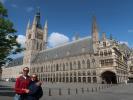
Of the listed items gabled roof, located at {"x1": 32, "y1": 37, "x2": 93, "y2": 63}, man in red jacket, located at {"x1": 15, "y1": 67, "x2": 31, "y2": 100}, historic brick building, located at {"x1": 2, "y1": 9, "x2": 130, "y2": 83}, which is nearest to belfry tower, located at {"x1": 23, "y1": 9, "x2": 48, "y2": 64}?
historic brick building, located at {"x1": 2, "y1": 9, "x2": 130, "y2": 83}

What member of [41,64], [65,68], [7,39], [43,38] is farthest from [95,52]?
[43,38]

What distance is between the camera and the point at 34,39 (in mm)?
96312

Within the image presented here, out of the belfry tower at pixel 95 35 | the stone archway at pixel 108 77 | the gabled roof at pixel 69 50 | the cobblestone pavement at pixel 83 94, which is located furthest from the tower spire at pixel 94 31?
the cobblestone pavement at pixel 83 94

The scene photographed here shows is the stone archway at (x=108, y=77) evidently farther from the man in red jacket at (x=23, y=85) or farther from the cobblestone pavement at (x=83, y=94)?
the man in red jacket at (x=23, y=85)

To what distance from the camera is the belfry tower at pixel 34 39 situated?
96.2 metres

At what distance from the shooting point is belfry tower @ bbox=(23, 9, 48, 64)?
96.2 metres

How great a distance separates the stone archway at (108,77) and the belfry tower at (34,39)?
5150 centimetres

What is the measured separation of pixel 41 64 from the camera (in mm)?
88812

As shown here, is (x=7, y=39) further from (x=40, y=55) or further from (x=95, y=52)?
(x=40, y=55)

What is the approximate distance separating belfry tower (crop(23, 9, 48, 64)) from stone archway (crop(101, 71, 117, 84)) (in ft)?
169

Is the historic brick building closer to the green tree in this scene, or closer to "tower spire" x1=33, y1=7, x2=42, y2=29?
"tower spire" x1=33, y1=7, x2=42, y2=29

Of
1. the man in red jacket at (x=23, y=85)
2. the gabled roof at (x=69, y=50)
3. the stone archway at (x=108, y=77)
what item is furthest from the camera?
the gabled roof at (x=69, y=50)

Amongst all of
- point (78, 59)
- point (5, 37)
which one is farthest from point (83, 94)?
point (78, 59)

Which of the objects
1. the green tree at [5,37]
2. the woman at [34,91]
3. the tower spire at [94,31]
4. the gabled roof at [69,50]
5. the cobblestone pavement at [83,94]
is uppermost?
the tower spire at [94,31]
